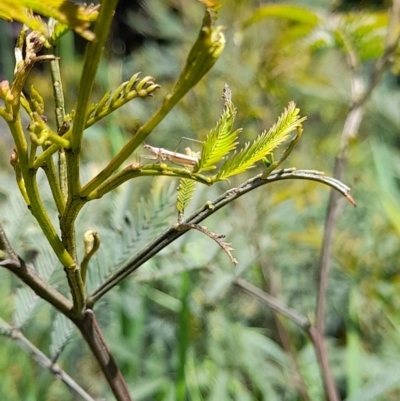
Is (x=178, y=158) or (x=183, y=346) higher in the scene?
(x=178, y=158)

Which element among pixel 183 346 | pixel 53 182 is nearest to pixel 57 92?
pixel 53 182

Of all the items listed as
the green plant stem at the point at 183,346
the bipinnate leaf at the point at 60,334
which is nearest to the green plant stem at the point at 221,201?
the bipinnate leaf at the point at 60,334

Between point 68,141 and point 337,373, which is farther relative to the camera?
point 337,373

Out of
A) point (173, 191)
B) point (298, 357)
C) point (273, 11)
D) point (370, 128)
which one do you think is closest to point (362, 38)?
point (273, 11)

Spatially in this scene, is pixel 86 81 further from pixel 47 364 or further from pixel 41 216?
pixel 47 364

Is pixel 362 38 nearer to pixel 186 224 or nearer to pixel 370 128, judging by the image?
pixel 186 224
